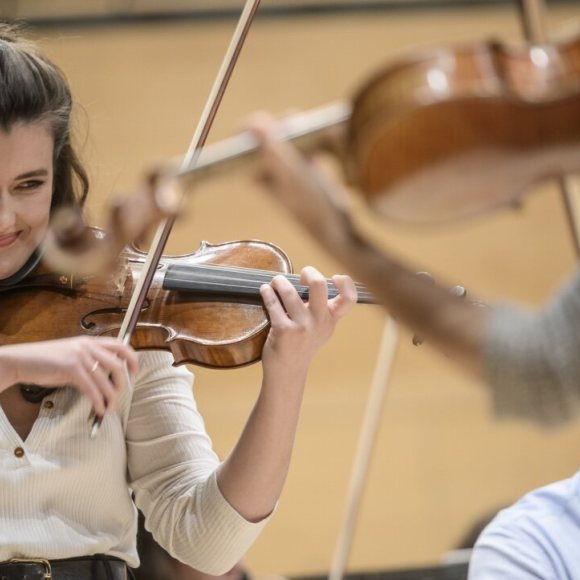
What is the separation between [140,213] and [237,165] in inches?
3.1

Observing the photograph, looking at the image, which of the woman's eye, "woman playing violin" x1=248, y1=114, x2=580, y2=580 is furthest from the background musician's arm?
the woman's eye

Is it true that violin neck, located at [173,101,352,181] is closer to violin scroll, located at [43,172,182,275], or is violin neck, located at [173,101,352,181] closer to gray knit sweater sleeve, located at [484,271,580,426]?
violin scroll, located at [43,172,182,275]

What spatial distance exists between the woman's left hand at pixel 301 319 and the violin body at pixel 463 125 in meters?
0.49

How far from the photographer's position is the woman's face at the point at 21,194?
1294 millimetres

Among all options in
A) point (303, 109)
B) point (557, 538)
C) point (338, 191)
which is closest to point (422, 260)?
point (303, 109)

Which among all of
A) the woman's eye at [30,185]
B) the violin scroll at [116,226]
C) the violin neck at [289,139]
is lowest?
the woman's eye at [30,185]

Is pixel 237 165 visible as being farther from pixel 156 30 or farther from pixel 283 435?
pixel 156 30

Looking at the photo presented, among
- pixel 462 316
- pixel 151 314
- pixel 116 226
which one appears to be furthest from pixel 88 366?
pixel 462 316

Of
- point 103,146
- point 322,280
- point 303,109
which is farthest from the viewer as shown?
point 303,109

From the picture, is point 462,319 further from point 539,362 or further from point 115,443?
point 115,443

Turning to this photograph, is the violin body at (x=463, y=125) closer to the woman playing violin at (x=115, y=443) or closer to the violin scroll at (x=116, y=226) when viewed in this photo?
the violin scroll at (x=116, y=226)

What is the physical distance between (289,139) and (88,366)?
1.35 ft

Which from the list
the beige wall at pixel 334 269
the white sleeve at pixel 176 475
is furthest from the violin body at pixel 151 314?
the beige wall at pixel 334 269

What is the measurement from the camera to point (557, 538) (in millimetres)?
1325
